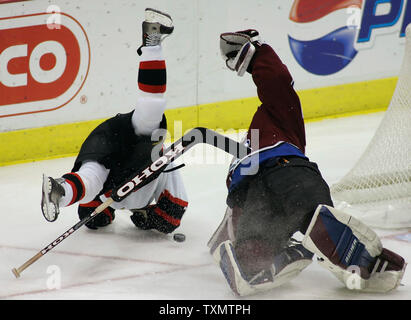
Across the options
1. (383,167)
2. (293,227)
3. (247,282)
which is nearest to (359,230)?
(293,227)

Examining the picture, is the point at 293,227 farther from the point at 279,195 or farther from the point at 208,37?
the point at 208,37

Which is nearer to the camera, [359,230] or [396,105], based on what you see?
[359,230]

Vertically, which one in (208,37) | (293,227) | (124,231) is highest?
(208,37)

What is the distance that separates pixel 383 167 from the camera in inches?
157

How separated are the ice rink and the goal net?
18 centimetres

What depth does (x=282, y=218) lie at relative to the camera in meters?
3.11

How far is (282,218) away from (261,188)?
0.13 meters

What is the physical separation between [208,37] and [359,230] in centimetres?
241
